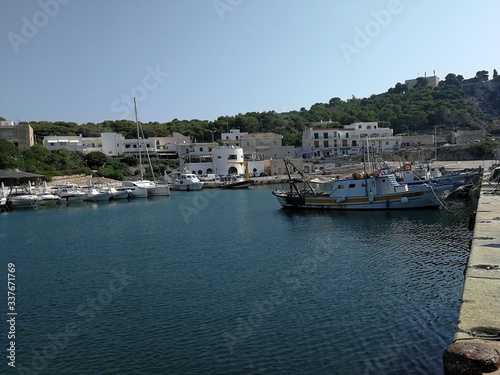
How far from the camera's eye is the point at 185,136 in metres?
88.8

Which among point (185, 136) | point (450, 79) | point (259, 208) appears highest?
point (450, 79)

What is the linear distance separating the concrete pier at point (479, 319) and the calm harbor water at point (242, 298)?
1.38 m

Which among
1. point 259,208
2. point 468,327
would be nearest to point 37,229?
point 259,208

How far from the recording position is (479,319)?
7.62 m

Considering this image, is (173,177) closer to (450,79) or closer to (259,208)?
(259,208)

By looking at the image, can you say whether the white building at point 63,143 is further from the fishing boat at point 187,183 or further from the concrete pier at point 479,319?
the concrete pier at point 479,319

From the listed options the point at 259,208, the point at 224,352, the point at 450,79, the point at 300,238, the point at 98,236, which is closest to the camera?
the point at 224,352

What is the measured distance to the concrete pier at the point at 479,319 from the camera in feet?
20.6

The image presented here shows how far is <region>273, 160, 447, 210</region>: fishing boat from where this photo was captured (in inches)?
1184

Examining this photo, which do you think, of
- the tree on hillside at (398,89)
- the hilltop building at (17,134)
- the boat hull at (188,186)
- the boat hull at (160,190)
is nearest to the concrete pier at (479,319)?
the boat hull at (160,190)

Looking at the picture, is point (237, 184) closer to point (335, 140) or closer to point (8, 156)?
point (335, 140)

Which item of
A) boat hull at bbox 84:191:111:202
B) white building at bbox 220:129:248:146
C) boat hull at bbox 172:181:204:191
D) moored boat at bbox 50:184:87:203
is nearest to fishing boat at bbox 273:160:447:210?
boat hull at bbox 84:191:111:202

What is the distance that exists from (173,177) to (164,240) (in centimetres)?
4424
